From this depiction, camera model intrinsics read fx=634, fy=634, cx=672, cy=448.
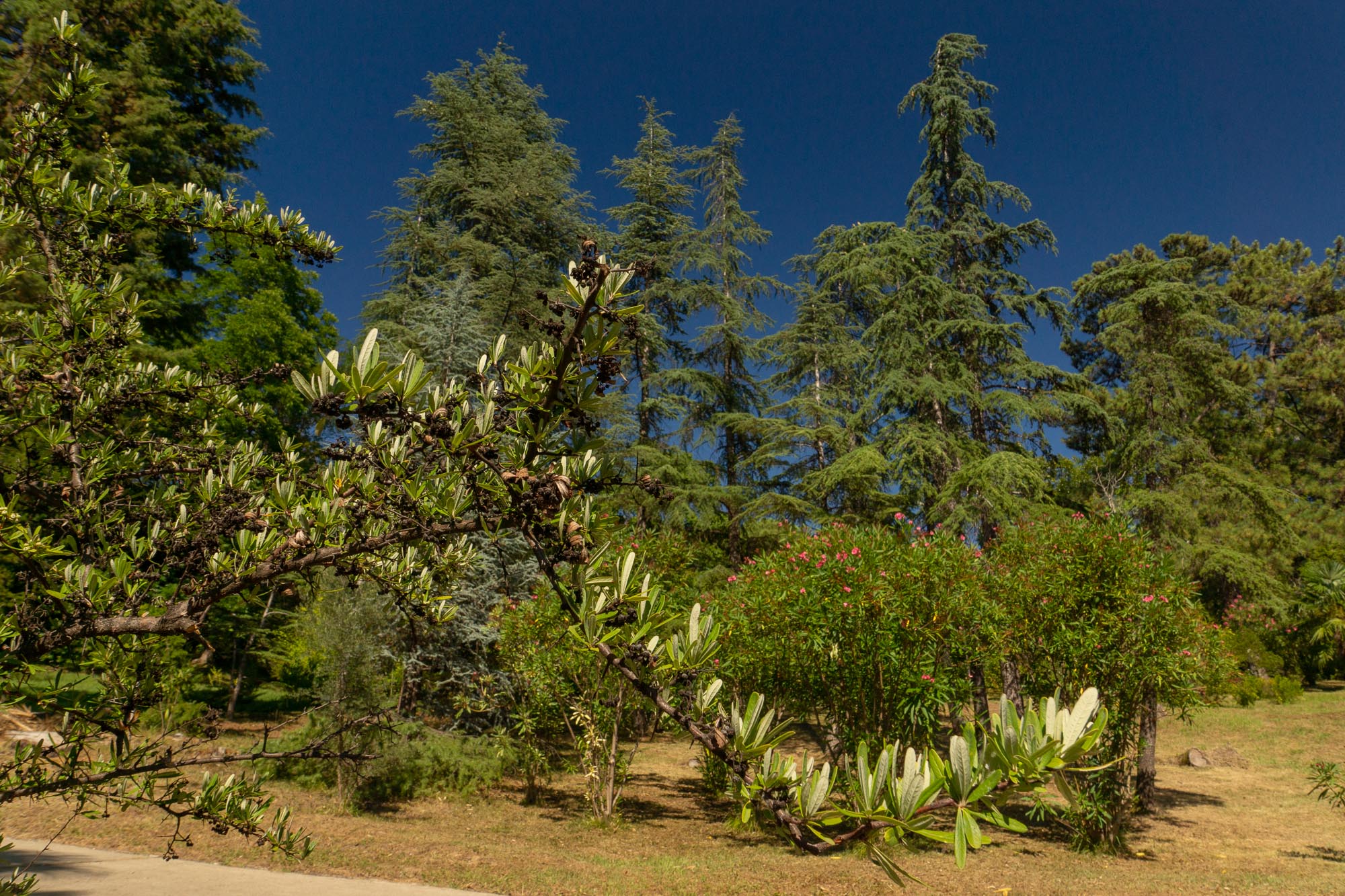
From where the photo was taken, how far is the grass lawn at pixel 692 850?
21.0 ft

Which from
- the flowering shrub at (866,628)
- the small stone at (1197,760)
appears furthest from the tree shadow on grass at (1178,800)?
the flowering shrub at (866,628)

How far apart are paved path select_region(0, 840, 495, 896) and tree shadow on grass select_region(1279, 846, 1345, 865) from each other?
374 inches

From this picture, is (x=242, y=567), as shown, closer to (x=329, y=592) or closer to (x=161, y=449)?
(x=161, y=449)

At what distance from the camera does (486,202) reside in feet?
56.3

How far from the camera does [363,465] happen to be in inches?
53.1

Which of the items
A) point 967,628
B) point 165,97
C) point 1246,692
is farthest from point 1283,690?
point 165,97

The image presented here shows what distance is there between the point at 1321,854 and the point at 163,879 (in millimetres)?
12364

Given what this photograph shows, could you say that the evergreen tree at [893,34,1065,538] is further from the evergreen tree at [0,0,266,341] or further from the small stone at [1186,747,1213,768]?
the evergreen tree at [0,0,266,341]

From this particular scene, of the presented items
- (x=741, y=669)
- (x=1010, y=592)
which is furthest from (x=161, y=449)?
(x=1010, y=592)

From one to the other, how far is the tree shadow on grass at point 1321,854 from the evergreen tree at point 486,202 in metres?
16.4

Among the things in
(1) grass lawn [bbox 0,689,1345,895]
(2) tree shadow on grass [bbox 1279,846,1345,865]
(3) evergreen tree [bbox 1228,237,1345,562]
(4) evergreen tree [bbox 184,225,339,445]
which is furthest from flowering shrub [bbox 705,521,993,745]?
(3) evergreen tree [bbox 1228,237,1345,562]

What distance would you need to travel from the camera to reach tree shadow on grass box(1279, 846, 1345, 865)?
287 inches

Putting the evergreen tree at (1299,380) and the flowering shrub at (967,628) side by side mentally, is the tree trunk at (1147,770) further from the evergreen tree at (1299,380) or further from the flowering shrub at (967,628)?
the evergreen tree at (1299,380)

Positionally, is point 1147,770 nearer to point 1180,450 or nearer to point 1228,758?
point 1228,758
